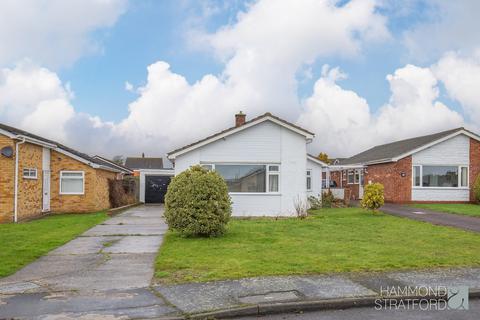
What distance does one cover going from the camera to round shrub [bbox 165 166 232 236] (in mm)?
13258

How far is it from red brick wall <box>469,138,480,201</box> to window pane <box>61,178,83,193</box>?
78.4 feet

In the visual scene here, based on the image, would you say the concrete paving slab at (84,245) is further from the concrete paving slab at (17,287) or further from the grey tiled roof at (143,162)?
the grey tiled roof at (143,162)

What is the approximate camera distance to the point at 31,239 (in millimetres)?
13359

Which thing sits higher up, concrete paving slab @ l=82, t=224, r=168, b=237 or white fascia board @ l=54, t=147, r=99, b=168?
white fascia board @ l=54, t=147, r=99, b=168

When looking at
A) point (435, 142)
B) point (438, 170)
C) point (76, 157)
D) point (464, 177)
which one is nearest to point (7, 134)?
point (76, 157)

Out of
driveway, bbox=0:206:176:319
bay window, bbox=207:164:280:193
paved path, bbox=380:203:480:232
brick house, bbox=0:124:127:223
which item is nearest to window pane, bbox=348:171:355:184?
paved path, bbox=380:203:480:232

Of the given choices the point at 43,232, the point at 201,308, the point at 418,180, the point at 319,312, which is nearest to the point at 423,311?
the point at 319,312

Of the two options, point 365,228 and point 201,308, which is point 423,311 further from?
point 365,228

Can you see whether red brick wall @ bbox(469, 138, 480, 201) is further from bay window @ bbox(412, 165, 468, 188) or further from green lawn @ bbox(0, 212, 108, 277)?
green lawn @ bbox(0, 212, 108, 277)

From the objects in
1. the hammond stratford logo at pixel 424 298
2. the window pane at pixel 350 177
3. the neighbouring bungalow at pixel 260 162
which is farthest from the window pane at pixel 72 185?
the window pane at pixel 350 177

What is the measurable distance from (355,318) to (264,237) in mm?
7219

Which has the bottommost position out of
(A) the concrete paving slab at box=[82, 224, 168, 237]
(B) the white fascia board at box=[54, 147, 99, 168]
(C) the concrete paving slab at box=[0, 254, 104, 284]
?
(A) the concrete paving slab at box=[82, 224, 168, 237]

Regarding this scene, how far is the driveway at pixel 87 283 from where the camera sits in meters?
6.36

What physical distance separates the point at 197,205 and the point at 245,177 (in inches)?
305
